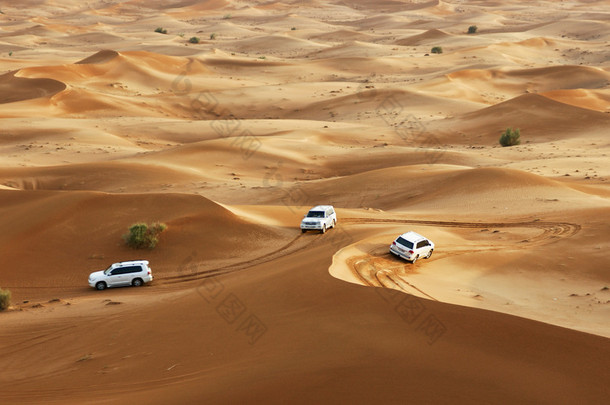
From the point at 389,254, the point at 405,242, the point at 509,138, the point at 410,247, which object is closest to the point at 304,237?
the point at 389,254

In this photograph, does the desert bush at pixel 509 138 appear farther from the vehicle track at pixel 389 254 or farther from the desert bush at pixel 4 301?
the desert bush at pixel 4 301

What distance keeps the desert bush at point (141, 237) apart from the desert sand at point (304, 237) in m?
0.35

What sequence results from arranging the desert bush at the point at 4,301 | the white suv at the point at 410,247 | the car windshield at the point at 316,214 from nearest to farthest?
the desert bush at the point at 4,301, the white suv at the point at 410,247, the car windshield at the point at 316,214

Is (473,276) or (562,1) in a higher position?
(562,1)

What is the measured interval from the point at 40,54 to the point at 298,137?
5591 centimetres

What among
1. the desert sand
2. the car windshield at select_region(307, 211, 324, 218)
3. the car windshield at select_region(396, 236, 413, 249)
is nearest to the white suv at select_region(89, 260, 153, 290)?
the desert sand

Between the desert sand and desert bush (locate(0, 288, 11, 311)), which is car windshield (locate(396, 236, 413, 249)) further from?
Result: desert bush (locate(0, 288, 11, 311))

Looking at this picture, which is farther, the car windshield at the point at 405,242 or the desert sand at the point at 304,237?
the car windshield at the point at 405,242

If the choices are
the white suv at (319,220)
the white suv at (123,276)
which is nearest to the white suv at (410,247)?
the white suv at (319,220)

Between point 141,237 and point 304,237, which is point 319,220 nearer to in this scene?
point 304,237

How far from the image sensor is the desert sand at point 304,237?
10.4 metres

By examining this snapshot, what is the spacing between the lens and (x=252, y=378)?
10.1 m

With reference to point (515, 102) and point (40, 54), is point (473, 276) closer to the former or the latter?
point (515, 102)

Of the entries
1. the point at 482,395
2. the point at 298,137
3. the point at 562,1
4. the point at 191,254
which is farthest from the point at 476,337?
the point at 562,1
